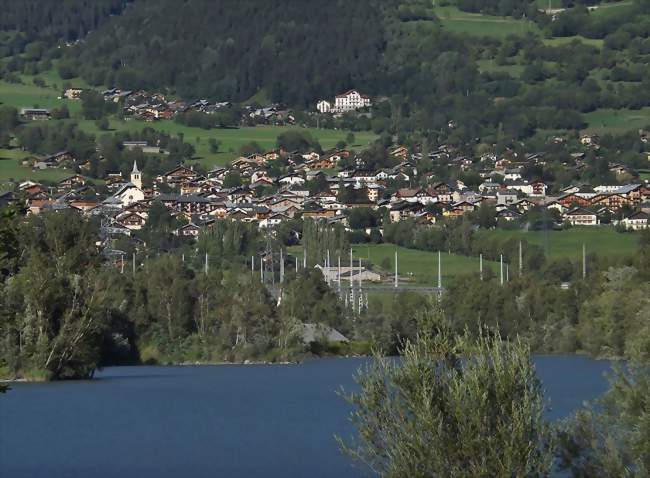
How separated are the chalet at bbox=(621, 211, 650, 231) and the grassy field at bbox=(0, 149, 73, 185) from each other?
37.0 meters

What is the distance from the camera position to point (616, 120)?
142 m

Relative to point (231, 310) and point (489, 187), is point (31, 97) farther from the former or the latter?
point (231, 310)

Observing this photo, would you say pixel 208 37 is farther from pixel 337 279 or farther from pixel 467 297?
pixel 467 297

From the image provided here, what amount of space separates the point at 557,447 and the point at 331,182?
105993mm

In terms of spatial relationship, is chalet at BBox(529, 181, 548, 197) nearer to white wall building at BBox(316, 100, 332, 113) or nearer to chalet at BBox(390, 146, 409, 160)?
chalet at BBox(390, 146, 409, 160)

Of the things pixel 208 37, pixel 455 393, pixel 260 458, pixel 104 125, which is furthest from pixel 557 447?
pixel 208 37

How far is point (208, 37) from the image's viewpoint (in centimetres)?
17875

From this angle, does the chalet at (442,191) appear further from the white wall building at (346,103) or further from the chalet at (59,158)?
the white wall building at (346,103)

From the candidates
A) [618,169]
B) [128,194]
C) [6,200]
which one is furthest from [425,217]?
[6,200]

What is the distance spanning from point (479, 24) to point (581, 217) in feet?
239

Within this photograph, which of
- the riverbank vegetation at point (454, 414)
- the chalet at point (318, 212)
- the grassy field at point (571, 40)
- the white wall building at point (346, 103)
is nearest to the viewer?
the riverbank vegetation at point (454, 414)

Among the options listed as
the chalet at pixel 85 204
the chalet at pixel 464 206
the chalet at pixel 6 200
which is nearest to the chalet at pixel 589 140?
the chalet at pixel 464 206

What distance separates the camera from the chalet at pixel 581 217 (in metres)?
95.0

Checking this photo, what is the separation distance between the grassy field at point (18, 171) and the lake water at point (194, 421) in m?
61.4
